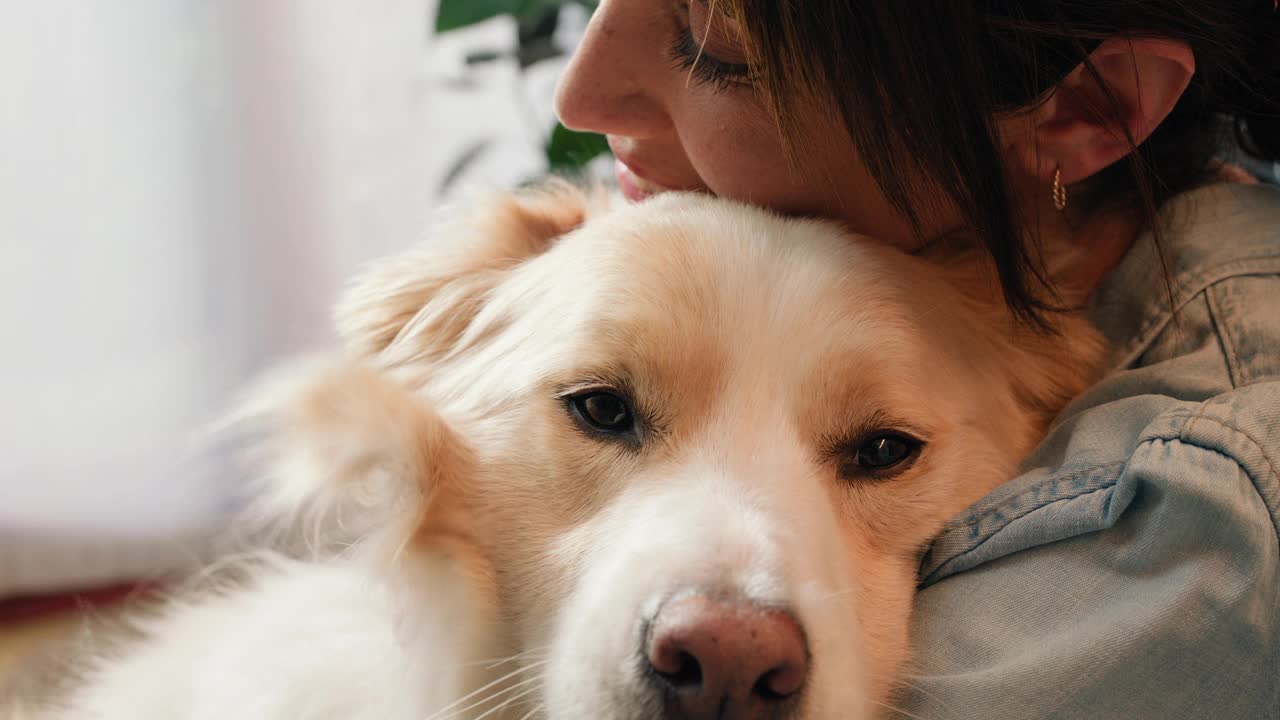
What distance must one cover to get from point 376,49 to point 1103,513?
8.56ft

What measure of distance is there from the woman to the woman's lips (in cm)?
3

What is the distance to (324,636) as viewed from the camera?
126cm

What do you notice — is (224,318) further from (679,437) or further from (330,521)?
(679,437)

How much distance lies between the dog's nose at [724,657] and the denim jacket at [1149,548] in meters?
0.17

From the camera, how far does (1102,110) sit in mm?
1135

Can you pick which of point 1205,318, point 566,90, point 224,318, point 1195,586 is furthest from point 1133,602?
point 224,318

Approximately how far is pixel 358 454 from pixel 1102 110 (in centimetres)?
87

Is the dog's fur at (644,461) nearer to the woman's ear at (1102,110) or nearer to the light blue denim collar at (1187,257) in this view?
the light blue denim collar at (1187,257)

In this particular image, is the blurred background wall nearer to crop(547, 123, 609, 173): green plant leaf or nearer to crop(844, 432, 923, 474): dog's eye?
crop(547, 123, 609, 173): green plant leaf

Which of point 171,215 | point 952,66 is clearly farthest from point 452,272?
point 171,215

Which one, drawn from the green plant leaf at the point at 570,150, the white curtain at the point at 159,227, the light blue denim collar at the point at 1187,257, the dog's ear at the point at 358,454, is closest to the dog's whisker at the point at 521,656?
the dog's ear at the point at 358,454

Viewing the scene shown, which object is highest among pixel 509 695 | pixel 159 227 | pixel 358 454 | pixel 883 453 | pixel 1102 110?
pixel 1102 110

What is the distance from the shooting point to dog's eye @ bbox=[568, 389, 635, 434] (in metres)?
1.09

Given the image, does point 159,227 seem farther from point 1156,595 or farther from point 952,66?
point 1156,595
